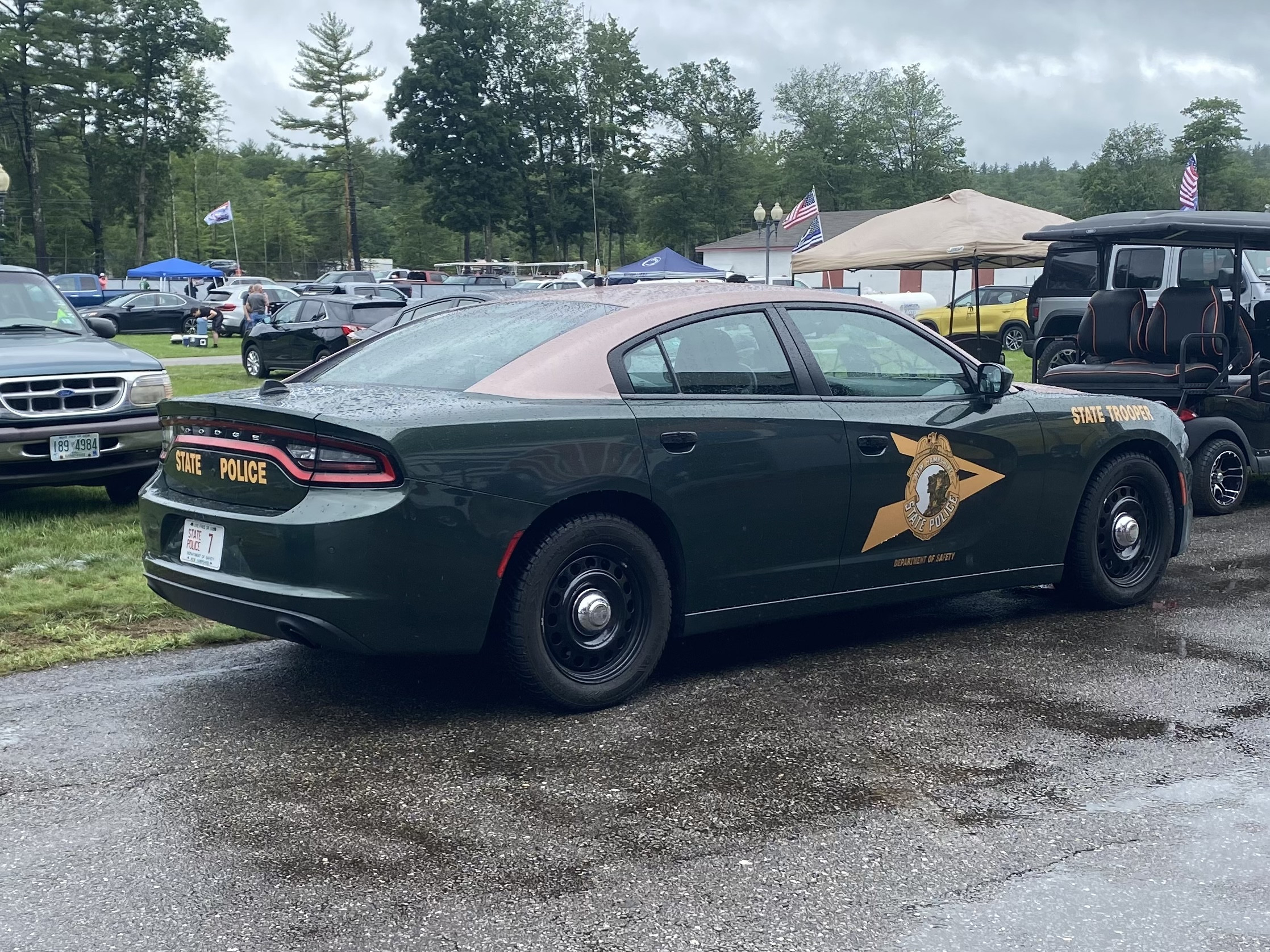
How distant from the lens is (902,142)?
101m

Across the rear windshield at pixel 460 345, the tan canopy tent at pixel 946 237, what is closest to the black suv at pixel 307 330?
the tan canopy tent at pixel 946 237

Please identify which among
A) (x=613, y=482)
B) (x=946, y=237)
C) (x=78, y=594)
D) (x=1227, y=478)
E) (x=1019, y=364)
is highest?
(x=946, y=237)

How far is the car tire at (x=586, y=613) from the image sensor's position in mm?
4605

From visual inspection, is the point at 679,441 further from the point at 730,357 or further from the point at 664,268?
the point at 664,268

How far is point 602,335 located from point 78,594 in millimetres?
3133

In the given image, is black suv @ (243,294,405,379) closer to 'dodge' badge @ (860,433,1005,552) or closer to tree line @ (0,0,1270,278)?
'dodge' badge @ (860,433,1005,552)

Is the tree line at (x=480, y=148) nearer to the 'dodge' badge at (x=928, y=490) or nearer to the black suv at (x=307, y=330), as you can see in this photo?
the black suv at (x=307, y=330)

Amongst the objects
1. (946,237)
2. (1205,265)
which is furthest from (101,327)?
(946,237)

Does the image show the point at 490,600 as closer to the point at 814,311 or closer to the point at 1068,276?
the point at 814,311

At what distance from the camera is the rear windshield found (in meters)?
5.02

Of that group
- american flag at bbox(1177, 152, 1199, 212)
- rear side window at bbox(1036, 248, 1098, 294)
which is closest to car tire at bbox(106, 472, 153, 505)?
rear side window at bbox(1036, 248, 1098, 294)

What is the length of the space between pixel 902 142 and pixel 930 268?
3357 inches

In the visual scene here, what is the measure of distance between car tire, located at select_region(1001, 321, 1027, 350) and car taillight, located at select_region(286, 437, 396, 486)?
27.8m

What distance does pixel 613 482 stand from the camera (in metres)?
4.74
